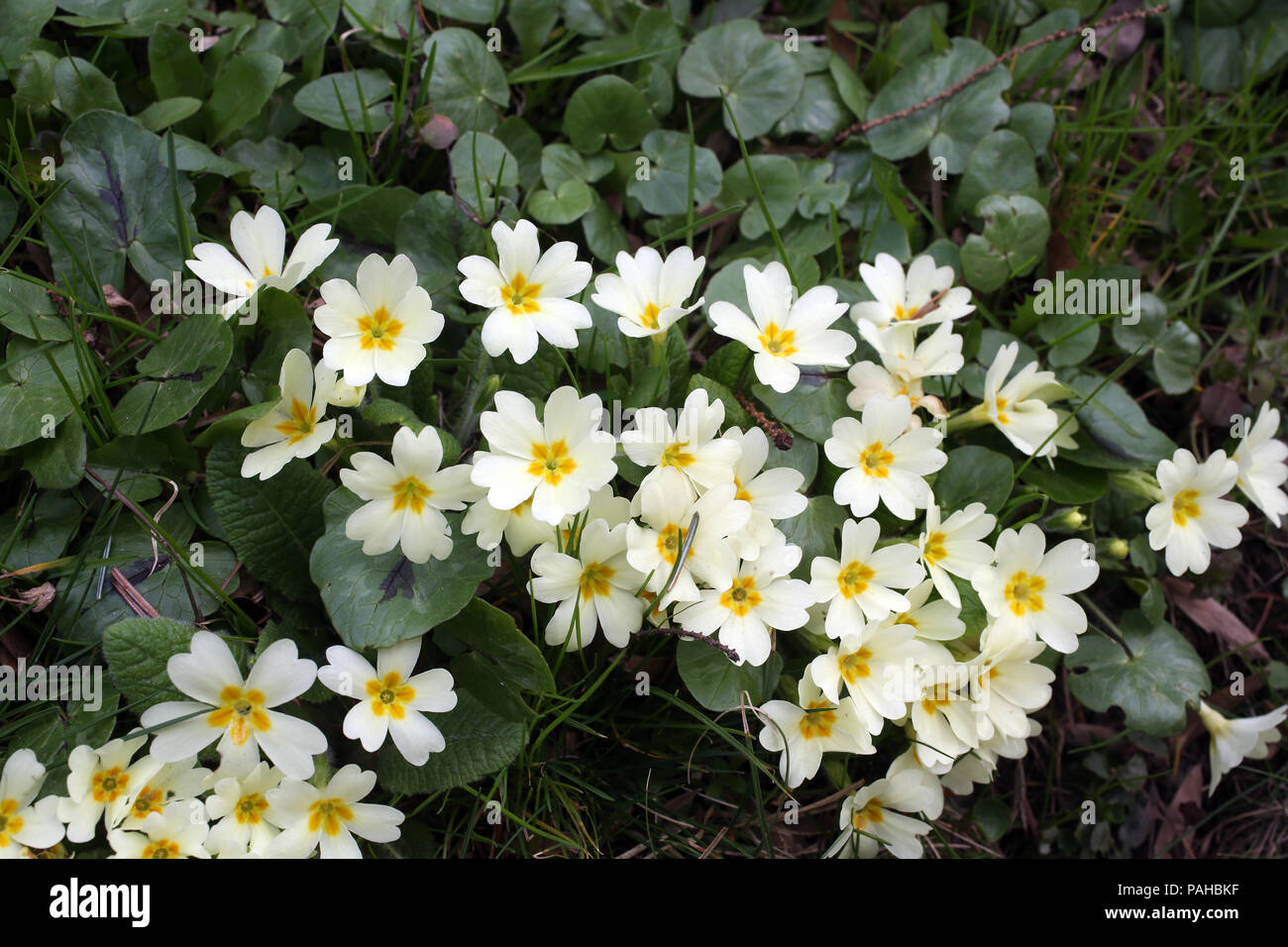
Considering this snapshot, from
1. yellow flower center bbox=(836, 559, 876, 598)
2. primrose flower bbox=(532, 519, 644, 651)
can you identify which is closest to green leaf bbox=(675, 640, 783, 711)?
primrose flower bbox=(532, 519, 644, 651)

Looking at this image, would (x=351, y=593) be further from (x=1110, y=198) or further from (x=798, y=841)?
(x=1110, y=198)

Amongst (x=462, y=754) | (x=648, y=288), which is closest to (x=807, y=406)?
(x=648, y=288)

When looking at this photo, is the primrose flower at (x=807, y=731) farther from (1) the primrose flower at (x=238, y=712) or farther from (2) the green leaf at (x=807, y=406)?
(1) the primrose flower at (x=238, y=712)

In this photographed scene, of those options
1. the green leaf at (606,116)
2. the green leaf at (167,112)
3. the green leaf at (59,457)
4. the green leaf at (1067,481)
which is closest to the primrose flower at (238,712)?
the green leaf at (59,457)

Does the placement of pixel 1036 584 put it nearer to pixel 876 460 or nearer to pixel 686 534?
pixel 876 460
